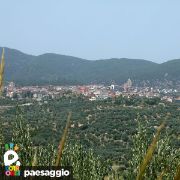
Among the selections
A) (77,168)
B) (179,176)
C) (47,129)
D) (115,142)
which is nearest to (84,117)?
(47,129)

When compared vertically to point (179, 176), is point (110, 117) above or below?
below

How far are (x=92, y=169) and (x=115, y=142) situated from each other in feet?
194

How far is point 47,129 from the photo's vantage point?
8106cm

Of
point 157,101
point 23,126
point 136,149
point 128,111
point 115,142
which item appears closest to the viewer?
point 23,126

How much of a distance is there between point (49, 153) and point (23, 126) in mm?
6613

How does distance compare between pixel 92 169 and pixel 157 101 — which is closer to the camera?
pixel 92 169

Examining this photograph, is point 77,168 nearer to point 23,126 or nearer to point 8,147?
point 23,126

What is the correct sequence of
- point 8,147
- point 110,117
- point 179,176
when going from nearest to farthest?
point 179,176 < point 8,147 < point 110,117

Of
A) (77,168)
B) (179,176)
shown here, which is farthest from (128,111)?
(179,176)

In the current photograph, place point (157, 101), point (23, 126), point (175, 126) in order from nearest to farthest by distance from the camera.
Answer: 1. point (23, 126)
2. point (175, 126)
3. point (157, 101)

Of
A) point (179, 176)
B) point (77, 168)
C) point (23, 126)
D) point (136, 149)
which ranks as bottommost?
point (77, 168)

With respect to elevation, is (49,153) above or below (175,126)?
above

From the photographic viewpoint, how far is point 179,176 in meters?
1.82

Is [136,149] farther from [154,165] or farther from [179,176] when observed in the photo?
[179,176]
